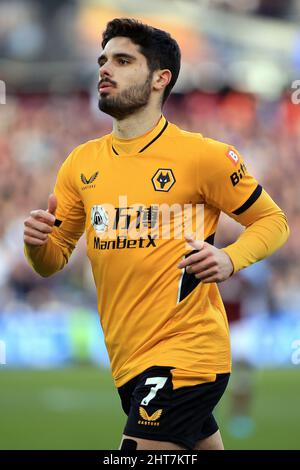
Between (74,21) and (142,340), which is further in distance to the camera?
(74,21)

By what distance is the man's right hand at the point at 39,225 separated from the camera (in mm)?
4516

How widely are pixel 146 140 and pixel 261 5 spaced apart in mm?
14895

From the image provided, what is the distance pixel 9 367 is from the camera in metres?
14.9

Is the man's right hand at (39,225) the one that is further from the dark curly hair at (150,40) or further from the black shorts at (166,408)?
the dark curly hair at (150,40)

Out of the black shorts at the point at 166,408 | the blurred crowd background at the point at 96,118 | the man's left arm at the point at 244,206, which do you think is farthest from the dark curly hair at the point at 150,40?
the blurred crowd background at the point at 96,118

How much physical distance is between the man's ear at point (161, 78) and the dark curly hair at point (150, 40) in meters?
0.02

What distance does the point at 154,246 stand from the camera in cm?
458

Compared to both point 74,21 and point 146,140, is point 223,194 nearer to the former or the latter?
point 146,140

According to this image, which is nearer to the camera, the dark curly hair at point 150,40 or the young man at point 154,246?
the young man at point 154,246

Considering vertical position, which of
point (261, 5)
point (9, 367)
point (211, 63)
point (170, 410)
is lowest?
point (9, 367)

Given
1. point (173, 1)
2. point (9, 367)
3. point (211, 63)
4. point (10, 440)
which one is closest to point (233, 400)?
point (10, 440)

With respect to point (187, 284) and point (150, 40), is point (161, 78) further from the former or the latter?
point (187, 284)

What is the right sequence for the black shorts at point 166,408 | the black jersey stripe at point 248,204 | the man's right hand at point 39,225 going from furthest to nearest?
the black jersey stripe at point 248,204
the man's right hand at point 39,225
the black shorts at point 166,408

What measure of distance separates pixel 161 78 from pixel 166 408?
1.73 m
